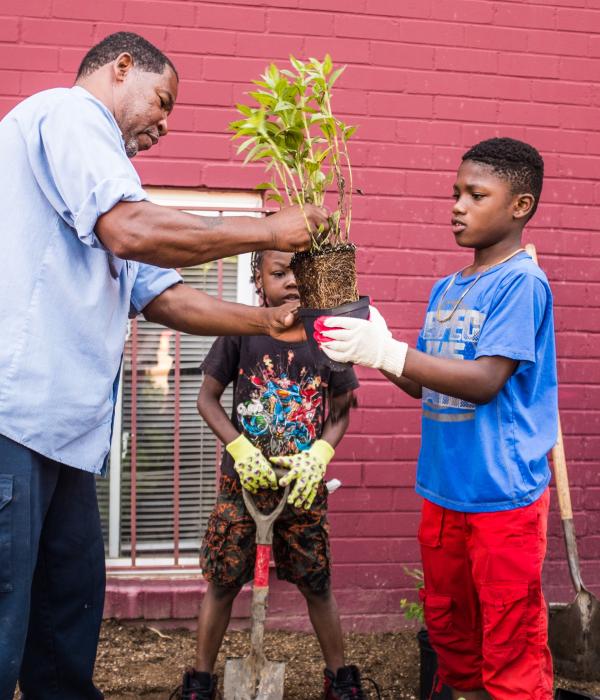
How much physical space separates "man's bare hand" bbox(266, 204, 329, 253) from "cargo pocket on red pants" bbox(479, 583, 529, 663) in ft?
4.33

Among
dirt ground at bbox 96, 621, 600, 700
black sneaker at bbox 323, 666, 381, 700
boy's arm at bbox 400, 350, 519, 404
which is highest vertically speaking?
boy's arm at bbox 400, 350, 519, 404

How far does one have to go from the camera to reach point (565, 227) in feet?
14.3

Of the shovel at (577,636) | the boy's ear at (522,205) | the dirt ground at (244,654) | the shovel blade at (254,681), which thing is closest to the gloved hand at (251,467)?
the shovel blade at (254,681)

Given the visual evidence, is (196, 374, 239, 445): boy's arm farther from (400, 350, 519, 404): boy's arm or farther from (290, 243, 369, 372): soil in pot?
(400, 350, 519, 404): boy's arm

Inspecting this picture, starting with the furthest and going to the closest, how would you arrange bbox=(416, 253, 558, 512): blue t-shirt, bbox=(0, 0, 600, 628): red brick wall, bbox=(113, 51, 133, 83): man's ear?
bbox=(0, 0, 600, 628): red brick wall < bbox=(416, 253, 558, 512): blue t-shirt < bbox=(113, 51, 133, 83): man's ear

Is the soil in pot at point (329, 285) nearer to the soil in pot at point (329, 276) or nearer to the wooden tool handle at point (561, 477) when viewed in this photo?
the soil in pot at point (329, 276)

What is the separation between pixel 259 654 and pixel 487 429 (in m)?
1.38

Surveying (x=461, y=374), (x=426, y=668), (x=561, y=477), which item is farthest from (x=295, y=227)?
(x=561, y=477)

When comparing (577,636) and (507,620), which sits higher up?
(507,620)

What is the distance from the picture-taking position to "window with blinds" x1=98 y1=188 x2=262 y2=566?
426 cm

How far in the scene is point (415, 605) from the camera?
12.4ft

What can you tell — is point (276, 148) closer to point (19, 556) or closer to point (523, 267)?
point (523, 267)

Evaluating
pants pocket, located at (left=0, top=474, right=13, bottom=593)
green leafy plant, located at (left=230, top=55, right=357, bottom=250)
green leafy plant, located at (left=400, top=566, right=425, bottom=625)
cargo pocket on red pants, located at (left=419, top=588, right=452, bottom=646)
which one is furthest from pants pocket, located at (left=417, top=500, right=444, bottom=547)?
pants pocket, located at (left=0, top=474, right=13, bottom=593)

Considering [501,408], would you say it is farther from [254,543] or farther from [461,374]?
[254,543]
